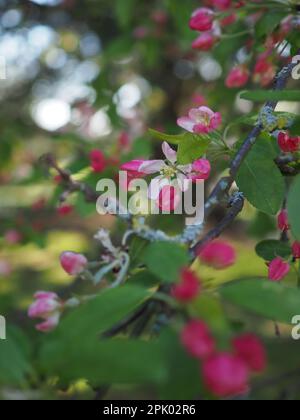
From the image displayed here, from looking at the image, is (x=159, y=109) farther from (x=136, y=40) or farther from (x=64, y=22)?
(x=136, y=40)

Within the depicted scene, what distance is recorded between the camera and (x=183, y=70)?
3.79m

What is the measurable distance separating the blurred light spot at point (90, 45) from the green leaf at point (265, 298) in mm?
2995

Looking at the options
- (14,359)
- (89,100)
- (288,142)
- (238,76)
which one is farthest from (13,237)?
(14,359)

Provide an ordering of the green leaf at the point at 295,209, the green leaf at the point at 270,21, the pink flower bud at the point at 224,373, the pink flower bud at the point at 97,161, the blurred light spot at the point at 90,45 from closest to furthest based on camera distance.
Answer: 1. the pink flower bud at the point at 224,373
2. the green leaf at the point at 295,209
3. the green leaf at the point at 270,21
4. the pink flower bud at the point at 97,161
5. the blurred light spot at the point at 90,45

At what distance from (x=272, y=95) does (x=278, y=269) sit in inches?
10.8

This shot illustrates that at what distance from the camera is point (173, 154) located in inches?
35.4

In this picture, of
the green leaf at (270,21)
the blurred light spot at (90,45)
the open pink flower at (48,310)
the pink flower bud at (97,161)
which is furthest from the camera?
the blurred light spot at (90,45)

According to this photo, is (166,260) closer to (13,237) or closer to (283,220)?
(283,220)

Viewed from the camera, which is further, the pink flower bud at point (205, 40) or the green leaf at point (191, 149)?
the pink flower bud at point (205, 40)

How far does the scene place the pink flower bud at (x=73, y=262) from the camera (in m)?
0.90

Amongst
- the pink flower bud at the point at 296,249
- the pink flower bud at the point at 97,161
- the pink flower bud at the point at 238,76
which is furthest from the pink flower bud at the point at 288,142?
the pink flower bud at the point at 97,161

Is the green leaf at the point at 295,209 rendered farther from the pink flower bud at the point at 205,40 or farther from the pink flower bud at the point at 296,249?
the pink flower bud at the point at 205,40
